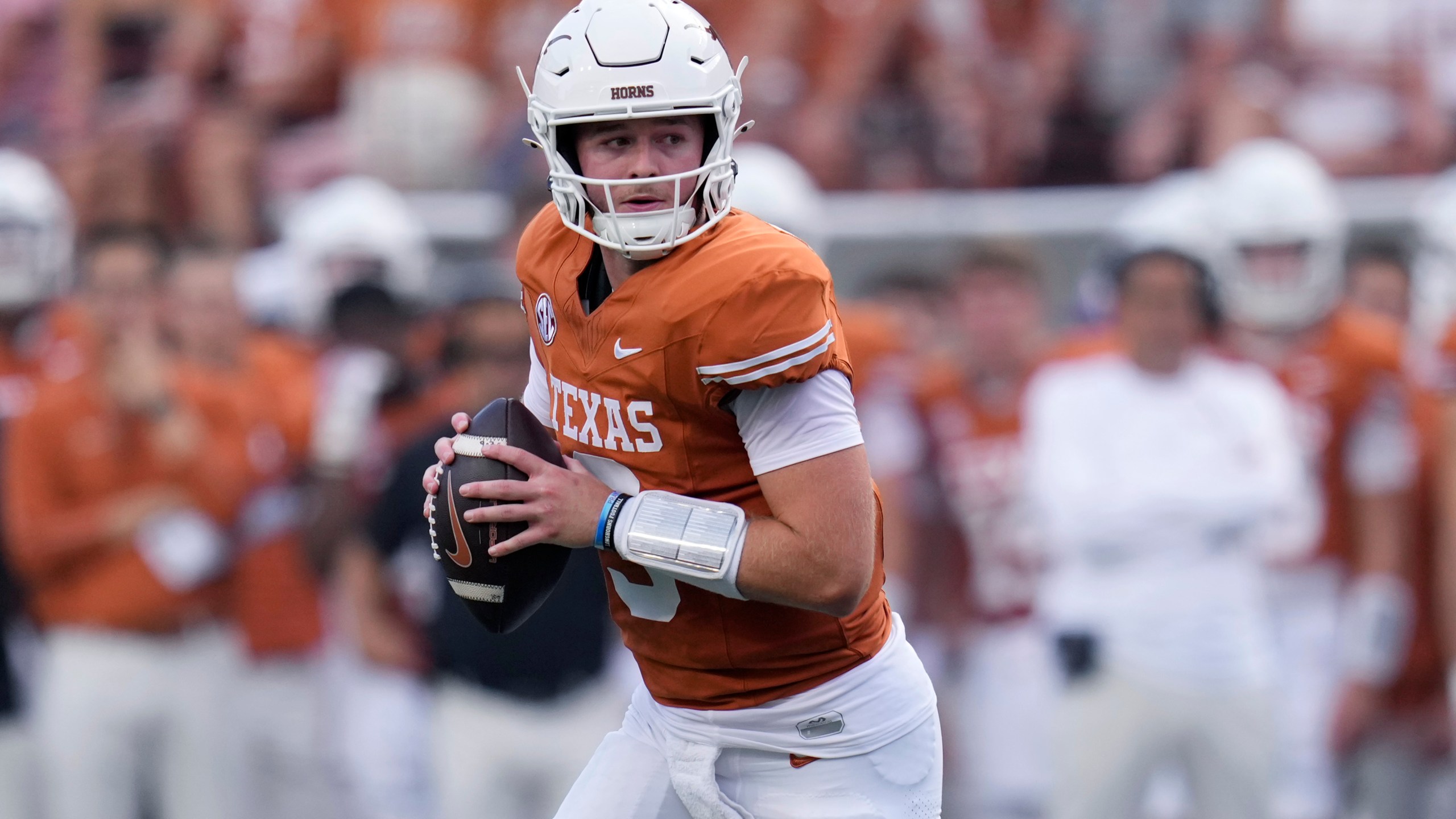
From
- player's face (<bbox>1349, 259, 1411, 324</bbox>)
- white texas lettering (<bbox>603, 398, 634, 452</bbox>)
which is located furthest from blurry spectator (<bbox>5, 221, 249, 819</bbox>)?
player's face (<bbox>1349, 259, 1411, 324</bbox>)

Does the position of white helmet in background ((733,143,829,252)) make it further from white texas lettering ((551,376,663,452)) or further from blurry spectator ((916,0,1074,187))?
white texas lettering ((551,376,663,452))

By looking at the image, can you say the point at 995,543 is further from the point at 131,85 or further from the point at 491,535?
the point at 131,85

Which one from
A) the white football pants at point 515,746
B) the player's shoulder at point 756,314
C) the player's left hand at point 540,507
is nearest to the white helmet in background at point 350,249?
the white football pants at point 515,746

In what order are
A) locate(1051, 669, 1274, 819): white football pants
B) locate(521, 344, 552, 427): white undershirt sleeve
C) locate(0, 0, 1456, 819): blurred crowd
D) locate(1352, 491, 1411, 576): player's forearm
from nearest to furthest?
locate(521, 344, 552, 427): white undershirt sleeve → locate(1051, 669, 1274, 819): white football pants → locate(0, 0, 1456, 819): blurred crowd → locate(1352, 491, 1411, 576): player's forearm

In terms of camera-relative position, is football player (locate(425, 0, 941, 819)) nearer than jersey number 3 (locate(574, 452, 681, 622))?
Yes

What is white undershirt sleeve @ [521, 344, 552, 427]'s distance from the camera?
2.89 m

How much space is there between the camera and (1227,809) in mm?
4539

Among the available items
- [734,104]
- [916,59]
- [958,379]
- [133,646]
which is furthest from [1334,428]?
[133,646]

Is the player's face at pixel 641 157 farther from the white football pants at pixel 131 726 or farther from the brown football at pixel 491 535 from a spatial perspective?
the white football pants at pixel 131 726

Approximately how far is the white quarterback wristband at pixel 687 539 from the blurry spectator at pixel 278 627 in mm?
3031

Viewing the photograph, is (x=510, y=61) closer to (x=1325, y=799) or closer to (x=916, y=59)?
(x=916, y=59)

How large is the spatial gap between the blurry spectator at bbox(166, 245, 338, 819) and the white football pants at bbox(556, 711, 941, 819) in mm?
2763

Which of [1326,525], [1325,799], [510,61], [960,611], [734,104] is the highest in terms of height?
[734,104]

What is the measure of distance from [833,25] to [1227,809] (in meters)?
3.76
